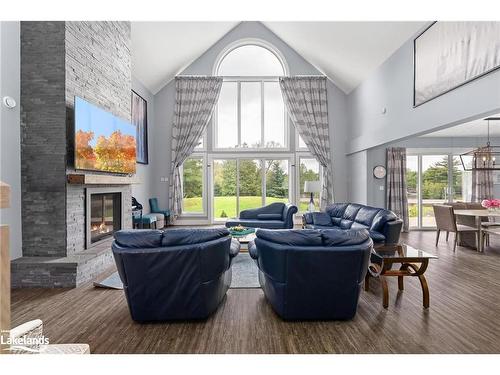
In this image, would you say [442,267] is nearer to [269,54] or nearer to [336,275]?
[336,275]

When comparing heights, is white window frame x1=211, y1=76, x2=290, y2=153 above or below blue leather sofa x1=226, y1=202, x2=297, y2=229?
above

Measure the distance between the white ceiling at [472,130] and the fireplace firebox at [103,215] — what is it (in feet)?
21.4

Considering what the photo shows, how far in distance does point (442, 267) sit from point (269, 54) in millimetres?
7129

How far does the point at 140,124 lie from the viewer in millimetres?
7734

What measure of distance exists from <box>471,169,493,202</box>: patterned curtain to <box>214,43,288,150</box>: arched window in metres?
4.96

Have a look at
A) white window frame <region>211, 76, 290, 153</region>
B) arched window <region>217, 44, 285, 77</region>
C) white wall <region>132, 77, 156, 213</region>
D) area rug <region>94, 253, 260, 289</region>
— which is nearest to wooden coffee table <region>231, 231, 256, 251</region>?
area rug <region>94, 253, 260, 289</region>

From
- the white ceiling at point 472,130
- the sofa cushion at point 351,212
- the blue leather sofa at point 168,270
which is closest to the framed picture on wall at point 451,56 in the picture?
the white ceiling at point 472,130

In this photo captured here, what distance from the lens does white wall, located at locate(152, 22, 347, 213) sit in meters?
8.83

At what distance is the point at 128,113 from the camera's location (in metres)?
5.88

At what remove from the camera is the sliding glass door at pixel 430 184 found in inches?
319

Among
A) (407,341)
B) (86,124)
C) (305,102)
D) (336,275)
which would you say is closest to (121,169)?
(86,124)

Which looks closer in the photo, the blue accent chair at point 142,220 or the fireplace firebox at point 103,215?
the fireplace firebox at point 103,215

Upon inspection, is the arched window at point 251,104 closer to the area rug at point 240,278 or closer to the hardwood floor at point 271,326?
the area rug at point 240,278

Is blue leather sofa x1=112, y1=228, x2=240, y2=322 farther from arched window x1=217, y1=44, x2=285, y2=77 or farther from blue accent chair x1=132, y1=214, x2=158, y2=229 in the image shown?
arched window x1=217, y1=44, x2=285, y2=77
